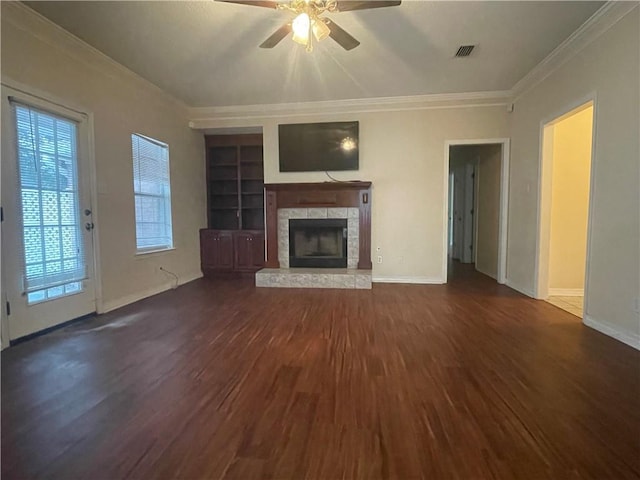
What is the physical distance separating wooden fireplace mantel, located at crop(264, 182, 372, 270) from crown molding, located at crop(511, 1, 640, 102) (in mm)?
2434

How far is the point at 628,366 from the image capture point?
2150 millimetres

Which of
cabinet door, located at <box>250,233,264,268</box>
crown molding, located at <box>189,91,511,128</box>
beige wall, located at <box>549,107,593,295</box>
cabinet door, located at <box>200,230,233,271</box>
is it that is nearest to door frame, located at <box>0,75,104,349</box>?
crown molding, located at <box>189,91,511,128</box>

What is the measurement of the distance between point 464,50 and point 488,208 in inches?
113

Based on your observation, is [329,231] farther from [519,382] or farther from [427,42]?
[519,382]

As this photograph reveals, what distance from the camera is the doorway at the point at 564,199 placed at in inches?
150

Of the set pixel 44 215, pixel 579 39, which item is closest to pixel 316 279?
pixel 44 215

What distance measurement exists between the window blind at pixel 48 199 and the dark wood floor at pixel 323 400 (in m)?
0.62

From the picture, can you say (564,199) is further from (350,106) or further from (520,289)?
(350,106)

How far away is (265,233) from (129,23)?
323cm

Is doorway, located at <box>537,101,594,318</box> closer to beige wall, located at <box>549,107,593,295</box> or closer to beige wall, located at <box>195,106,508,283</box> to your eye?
beige wall, located at <box>549,107,593,295</box>

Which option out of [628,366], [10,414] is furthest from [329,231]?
[10,414]

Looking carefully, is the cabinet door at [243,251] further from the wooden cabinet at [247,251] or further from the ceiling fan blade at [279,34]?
the ceiling fan blade at [279,34]

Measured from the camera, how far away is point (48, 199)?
2.92 meters

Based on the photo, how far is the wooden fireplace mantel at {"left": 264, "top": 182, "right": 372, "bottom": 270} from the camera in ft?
16.1
